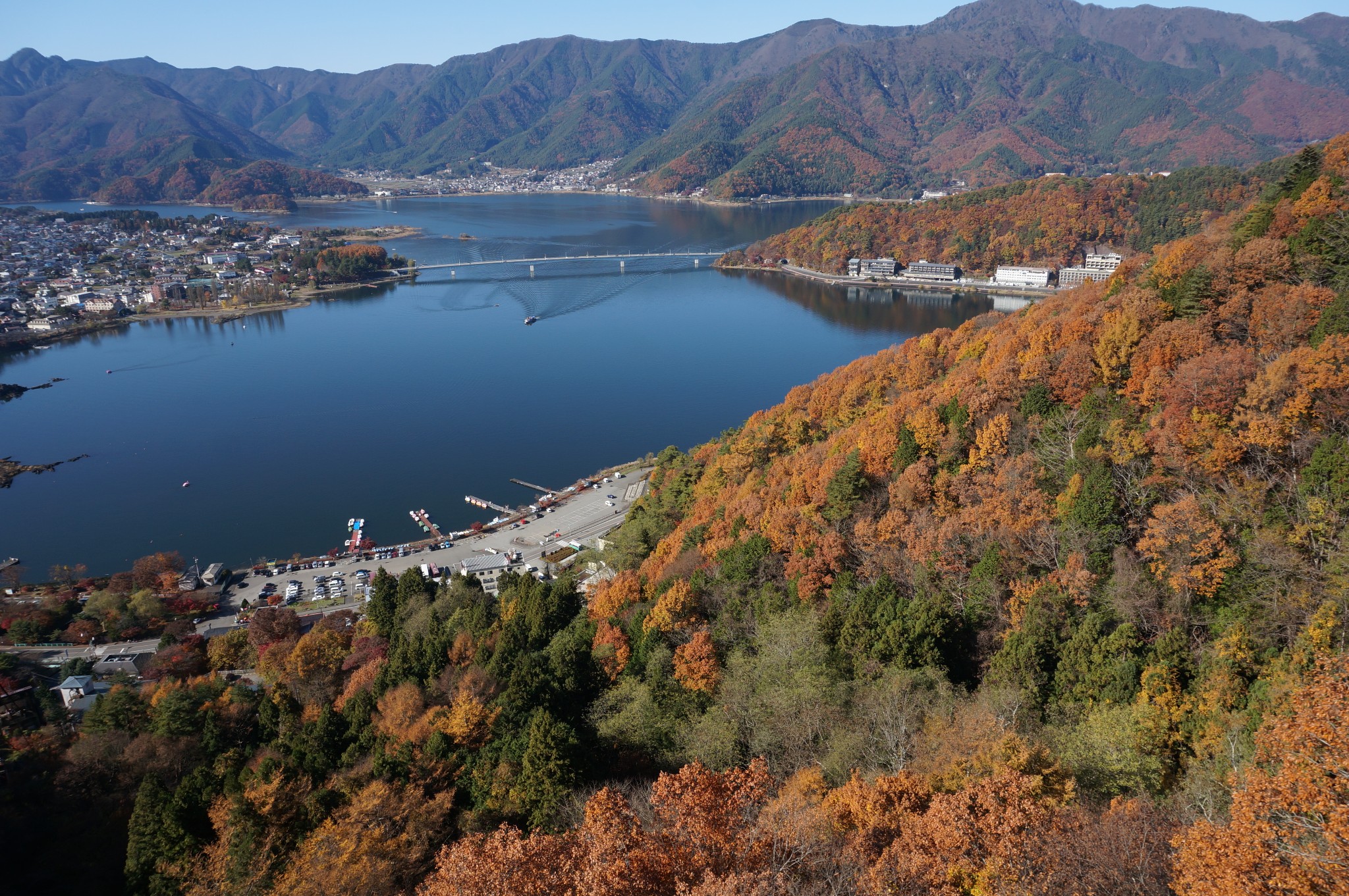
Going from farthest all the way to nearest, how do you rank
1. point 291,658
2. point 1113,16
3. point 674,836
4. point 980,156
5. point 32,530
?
1. point 1113,16
2. point 980,156
3. point 32,530
4. point 291,658
5. point 674,836

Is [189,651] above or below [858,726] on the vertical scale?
below

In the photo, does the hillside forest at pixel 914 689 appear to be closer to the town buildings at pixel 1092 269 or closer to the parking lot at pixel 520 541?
the parking lot at pixel 520 541

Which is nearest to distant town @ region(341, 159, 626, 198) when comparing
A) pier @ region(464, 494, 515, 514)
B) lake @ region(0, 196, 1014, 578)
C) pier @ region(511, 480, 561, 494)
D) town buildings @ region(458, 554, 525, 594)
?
lake @ region(0, 196, 1014, 578)

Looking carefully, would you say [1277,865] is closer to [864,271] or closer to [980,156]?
[864,271]

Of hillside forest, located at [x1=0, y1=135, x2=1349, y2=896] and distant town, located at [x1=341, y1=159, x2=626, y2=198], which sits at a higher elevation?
distant town, located at [x1=341, y1=159, x2=626, y2=198]

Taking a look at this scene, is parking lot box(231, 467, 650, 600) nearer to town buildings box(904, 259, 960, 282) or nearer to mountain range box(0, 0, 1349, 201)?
town buildings box(904, 259, 960, 282)

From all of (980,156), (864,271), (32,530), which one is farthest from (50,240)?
(980,156)
